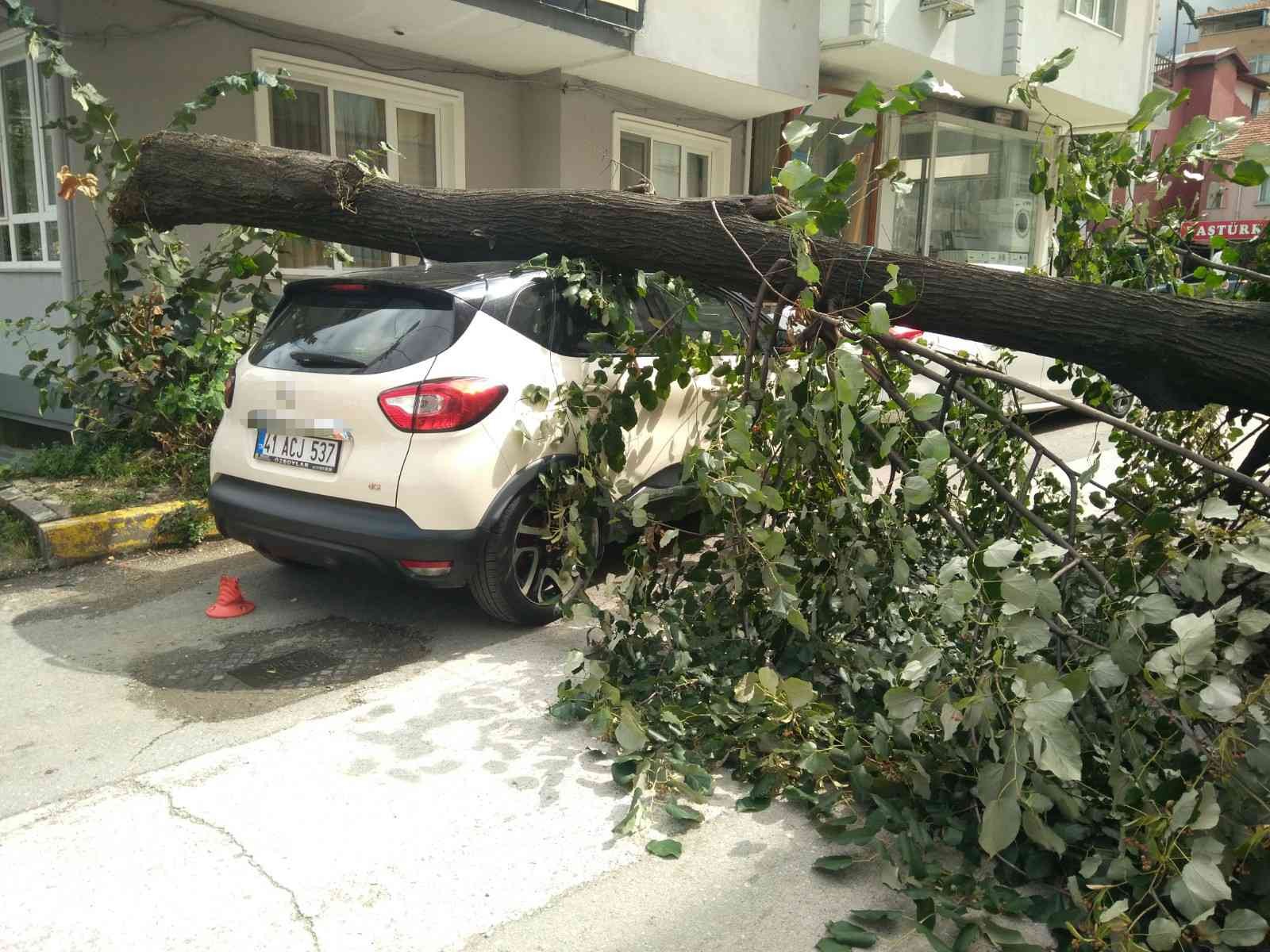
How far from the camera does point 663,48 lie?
10312mm

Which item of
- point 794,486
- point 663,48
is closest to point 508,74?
point 663,48

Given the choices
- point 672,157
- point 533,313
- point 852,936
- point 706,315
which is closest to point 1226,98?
point 672,157

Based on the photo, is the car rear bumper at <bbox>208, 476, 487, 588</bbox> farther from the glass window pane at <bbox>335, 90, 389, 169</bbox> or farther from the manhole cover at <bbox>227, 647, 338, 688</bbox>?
the glass window pane at <bbox>335, 90, 389, 169</bbox>

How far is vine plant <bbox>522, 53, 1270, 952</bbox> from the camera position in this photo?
262cm

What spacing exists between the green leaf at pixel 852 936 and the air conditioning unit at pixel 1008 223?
1673 centimetres

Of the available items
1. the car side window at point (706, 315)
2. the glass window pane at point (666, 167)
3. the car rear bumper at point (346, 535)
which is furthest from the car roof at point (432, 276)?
the glass window pane at point (666, 167)

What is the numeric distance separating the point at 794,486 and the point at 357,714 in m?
1.90

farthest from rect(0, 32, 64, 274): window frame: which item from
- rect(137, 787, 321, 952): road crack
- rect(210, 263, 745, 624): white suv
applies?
rect(137, 787, 321, 952): road crack

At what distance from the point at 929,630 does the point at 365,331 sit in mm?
2785

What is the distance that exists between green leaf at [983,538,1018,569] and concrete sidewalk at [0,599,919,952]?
0.98 m

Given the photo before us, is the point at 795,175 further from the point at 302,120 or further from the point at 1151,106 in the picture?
the point at 302,120

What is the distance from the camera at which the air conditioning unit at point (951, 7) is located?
13086mm

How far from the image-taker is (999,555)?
9.11ft

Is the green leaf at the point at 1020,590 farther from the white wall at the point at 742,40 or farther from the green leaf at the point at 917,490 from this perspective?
the white wall at the point at 742,40
